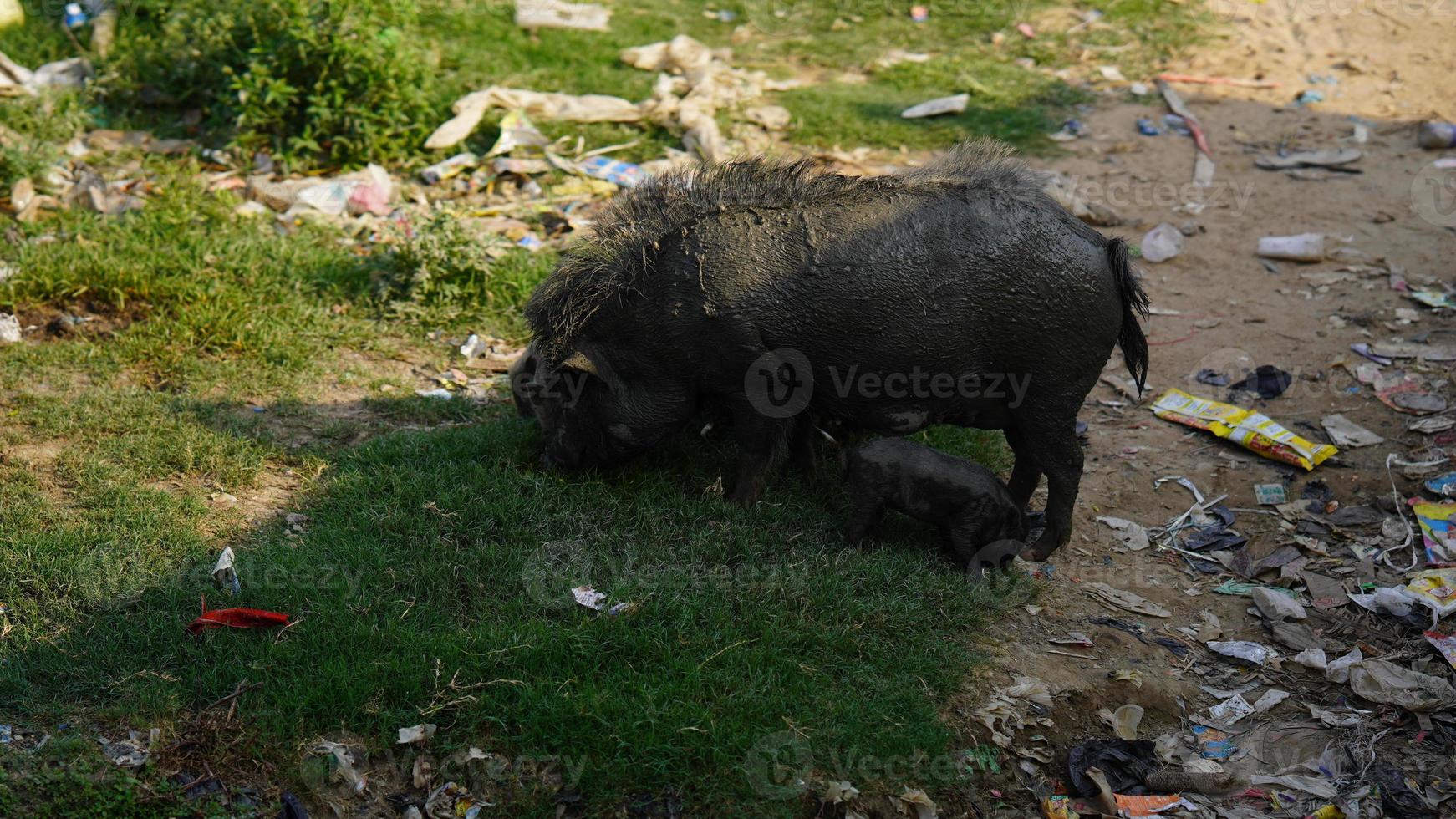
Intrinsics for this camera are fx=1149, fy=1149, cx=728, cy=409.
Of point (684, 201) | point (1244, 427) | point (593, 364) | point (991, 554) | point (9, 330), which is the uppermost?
point (684, 201)

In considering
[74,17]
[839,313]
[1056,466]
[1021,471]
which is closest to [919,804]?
[1056,466]

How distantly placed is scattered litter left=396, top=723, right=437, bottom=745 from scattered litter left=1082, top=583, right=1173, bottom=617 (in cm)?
299

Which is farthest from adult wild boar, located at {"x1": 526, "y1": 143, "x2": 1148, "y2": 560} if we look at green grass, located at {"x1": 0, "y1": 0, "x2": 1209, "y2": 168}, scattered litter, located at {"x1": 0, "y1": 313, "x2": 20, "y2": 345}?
green grass, located at {"x1": 0, "y1": 0, "x2": 1209, "y2": 168}

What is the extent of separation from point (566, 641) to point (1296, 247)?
6.44m

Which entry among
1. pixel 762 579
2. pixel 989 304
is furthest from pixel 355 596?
pixel 989 304

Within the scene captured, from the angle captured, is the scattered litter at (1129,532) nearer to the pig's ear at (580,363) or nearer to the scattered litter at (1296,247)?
the pig's ear at (580,363)

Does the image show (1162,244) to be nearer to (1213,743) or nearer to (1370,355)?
(1370,355)

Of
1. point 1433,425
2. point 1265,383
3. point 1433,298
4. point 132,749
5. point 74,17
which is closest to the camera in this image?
point 132,749

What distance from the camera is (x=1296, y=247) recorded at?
8305mm

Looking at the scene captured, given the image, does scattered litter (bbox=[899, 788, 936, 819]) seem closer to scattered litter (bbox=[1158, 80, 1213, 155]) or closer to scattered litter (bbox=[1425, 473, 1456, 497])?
scattered litter (bbox=[1425, 473, 1456, 497])

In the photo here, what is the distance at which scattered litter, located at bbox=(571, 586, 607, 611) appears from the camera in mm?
4707

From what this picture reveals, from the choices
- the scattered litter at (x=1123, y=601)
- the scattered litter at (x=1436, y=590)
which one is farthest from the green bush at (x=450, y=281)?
the scattered litter at (x=1436, y=590)

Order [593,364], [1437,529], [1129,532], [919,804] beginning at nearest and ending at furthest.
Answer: [919,804], [593,364], [1437,529], [1129,532]

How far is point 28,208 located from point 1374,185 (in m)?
9.96
